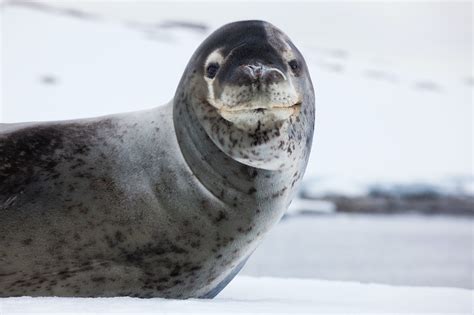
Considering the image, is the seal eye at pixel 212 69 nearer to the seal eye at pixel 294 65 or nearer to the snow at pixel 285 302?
the seal eye at pixel 294 65

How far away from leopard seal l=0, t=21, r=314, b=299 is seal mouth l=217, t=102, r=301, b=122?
51 millimetres

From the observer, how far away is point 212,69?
2.38 meters

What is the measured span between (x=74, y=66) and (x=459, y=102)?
25.7ft

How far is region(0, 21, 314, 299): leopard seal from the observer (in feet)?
7.74

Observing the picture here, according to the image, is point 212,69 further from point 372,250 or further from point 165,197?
point 372,250

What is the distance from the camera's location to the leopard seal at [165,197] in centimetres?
236

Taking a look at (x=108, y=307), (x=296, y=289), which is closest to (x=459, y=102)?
(x=296, y=289)

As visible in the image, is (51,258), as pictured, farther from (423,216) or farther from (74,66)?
(74,66)

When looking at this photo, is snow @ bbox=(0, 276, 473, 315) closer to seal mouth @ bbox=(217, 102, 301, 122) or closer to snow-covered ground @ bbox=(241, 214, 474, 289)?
seal mouth @ bbox=(217, 102, 301, 122)

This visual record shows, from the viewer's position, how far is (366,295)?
9.20 feet

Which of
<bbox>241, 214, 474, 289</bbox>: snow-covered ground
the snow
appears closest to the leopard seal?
the snow

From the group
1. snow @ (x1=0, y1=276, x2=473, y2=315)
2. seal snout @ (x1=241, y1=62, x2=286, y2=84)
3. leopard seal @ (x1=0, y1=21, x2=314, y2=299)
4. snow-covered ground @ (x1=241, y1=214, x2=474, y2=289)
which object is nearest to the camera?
snow @ (x1=0, y1=276, x2=473, y2=315)

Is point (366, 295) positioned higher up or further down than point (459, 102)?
higher up

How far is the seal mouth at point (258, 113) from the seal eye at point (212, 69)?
18 cm
